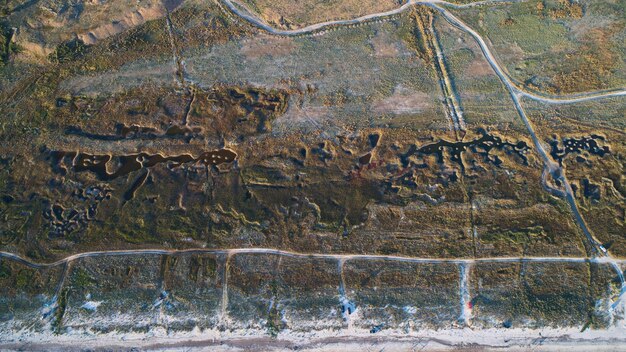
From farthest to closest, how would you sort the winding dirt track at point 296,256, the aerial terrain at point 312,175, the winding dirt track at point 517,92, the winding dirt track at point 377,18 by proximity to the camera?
1. the winding dirt track at point 377,18
2. the winding dirt track at point 517,92
3. the winding dirt track at point 296,256
4. the aerial terrain at point 312,175

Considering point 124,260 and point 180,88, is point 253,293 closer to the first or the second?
point 124,260

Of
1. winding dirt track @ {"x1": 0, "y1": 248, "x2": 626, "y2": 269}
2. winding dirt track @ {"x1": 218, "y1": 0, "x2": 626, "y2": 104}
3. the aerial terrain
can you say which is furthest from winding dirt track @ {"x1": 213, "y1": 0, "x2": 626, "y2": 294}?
winding dirt track @ {"x1": 0, "y1": 248, "x2": 626, "y2": 269}

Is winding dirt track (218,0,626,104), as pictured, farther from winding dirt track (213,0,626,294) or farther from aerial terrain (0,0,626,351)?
aerial terrain (0,0,626,351)

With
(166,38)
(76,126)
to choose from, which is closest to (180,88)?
(166,38)

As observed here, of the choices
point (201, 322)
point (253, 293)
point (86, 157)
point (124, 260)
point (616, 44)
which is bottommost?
point (201, 322)

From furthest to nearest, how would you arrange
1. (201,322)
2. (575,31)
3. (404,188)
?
(575,31) < (404,188) < (201,322)

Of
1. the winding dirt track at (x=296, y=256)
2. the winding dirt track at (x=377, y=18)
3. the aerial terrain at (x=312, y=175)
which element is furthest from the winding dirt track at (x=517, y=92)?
the winding dirt track at (x=296, y=256)

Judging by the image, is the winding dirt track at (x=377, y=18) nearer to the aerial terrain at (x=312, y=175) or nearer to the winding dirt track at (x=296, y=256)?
the aerial terrain at (x=312, y=175)

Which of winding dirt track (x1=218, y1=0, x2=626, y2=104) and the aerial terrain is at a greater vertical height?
winding dirt track (x1=218, y1=0, x2=626, y2=104)
